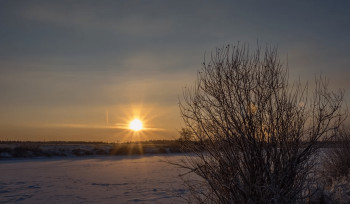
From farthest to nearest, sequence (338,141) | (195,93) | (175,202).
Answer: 1. (338,141)
2. (175,202)
3. (195,93)

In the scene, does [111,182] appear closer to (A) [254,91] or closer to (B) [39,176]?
(B) [39,176]

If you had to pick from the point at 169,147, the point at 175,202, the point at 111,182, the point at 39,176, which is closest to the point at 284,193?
the point at 175,202

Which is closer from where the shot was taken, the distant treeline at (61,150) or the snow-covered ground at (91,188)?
the snow-covered ground at (91,188)

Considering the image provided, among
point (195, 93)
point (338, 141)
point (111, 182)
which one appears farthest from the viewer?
point (111, 182)

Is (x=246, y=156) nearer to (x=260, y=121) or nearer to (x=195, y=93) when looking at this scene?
(x=260, y=121)

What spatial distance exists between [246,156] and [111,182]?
926 centimetres

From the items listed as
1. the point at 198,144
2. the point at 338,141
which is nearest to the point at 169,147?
the point at 338,141

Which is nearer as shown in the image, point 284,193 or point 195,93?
point 284,193

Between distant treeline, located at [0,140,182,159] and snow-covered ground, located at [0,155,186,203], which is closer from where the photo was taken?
snow-covered ground, located at [0,155,186,203]

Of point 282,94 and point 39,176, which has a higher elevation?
point 282,94

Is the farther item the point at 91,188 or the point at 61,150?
the point at 61,150

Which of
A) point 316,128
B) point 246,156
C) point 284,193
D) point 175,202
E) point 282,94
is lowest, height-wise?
point 175,202

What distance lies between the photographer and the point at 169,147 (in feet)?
129

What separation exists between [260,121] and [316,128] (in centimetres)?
108
